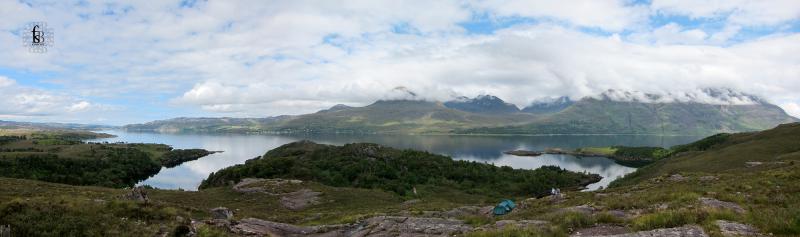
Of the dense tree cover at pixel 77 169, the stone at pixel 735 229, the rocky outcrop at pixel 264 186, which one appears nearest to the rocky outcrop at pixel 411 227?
the stone at pixel 735 229

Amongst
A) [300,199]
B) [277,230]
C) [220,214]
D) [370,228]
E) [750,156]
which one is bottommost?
[300,199]

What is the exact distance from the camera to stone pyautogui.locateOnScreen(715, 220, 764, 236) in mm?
13607

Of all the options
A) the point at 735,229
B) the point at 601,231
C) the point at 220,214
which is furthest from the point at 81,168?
the point at 735,229

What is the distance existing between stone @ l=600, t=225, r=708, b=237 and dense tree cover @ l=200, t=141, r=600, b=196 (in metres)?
61.4

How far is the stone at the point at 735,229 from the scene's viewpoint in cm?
1361

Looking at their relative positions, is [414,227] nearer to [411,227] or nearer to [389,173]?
[411,227]

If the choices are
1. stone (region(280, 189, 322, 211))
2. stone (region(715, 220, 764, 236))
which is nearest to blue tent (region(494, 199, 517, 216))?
stone (region(715, 220, 764, 236))

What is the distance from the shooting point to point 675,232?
567 inches

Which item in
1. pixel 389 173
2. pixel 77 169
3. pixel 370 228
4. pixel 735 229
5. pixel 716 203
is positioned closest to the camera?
pixel 735 229

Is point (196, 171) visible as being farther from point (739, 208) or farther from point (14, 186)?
point (739, 208)

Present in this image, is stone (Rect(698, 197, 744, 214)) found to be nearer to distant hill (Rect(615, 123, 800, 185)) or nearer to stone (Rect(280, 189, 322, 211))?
stone (Rect(280, 189, 322, 211))

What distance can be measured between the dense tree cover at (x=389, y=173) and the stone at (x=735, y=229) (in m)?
61.9

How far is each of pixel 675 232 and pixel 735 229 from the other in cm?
196

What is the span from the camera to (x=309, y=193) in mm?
55812
